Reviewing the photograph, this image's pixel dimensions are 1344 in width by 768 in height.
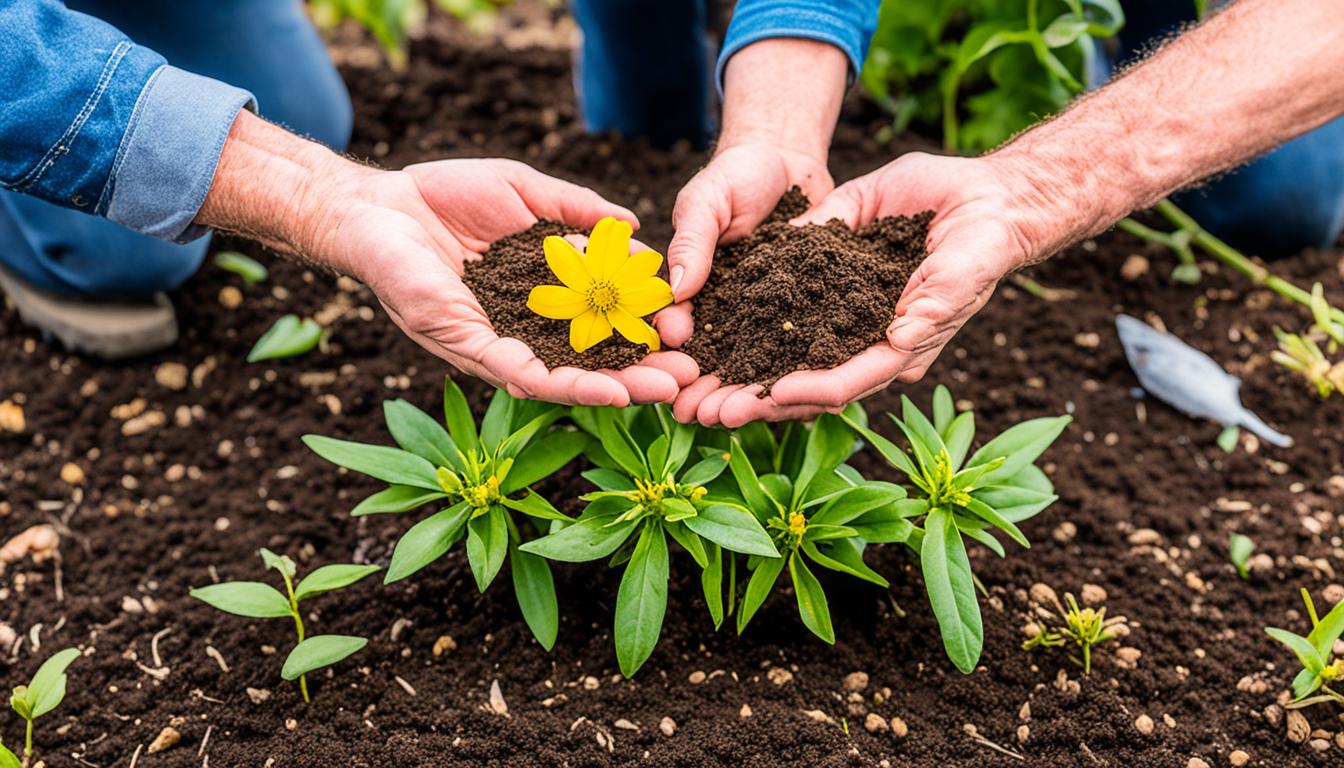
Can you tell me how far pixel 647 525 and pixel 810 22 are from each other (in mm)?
1144

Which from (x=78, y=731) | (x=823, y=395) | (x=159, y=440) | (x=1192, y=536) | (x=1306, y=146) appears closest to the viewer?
(x=823, y=395)

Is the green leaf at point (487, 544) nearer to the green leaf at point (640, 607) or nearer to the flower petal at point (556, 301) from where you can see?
the green leaf at point (640, 607)

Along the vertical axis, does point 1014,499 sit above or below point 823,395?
below

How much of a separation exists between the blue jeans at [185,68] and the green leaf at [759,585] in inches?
67.7

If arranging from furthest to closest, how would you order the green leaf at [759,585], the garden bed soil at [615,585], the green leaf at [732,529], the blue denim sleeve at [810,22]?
the blue denim sleeve at [810,22] → the garden bed soil at [615,585] → the green leaf at [759,585] → the green leaf at [732,529]

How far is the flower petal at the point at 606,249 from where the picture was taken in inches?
71.5

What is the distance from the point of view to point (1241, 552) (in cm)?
221

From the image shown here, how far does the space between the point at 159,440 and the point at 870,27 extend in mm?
1793

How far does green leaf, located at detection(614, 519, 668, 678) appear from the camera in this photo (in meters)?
1.73

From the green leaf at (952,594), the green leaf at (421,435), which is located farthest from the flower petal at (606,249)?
the green leaf at (952,594)

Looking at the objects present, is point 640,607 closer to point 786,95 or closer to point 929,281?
point 929,281

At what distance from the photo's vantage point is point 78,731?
1.92 metres

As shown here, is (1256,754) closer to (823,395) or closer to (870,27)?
(823,395)

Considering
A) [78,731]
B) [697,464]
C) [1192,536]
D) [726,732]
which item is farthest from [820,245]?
[78,731]
